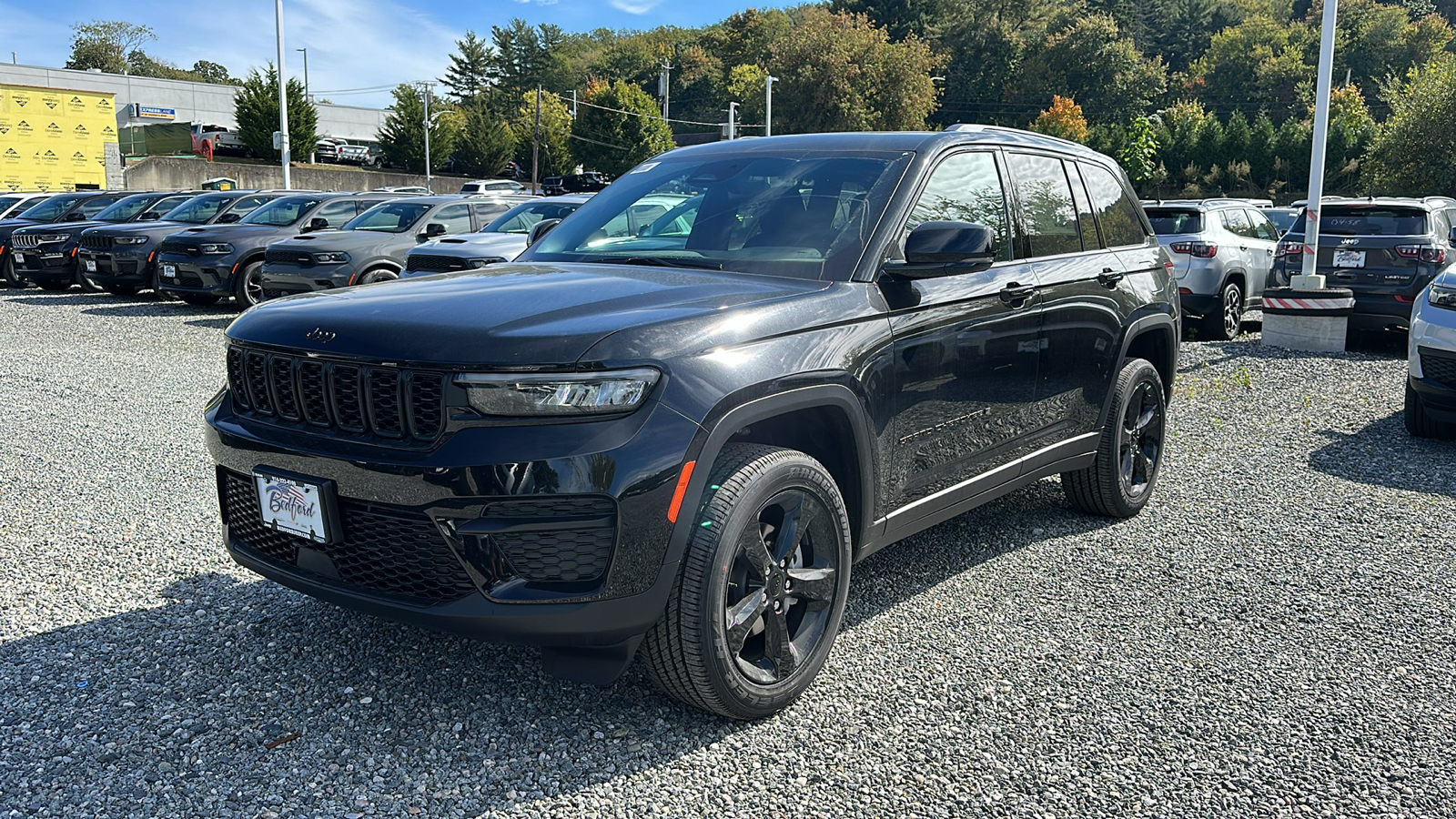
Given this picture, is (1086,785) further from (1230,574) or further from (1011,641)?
(1230,574)

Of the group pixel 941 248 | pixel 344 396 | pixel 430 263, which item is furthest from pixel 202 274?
pixel 941 248

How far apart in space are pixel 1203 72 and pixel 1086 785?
115 m

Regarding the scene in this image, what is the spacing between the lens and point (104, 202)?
22.4 metres

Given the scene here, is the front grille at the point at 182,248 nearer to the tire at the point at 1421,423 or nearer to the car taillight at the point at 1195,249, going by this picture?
the car taillight at the point at 1195,249

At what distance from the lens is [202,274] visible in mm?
14531

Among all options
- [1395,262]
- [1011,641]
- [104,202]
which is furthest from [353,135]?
[1011,641]

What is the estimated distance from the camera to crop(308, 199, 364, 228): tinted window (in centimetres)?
A: 1574

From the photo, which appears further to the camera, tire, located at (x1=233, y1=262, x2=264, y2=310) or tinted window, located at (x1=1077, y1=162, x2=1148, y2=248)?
tire, located at (x1=233, y1=262, x2=264, y2=310)

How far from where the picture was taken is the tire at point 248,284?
14.6 m

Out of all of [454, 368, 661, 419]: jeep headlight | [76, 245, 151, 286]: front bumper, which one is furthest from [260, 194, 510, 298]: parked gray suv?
[454, 368, 661, 419]: jeep headlight

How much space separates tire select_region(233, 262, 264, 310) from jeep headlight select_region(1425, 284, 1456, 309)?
12.9m

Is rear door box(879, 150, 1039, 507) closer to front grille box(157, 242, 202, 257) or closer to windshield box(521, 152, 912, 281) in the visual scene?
windshield box(521, 152, 912, 281)

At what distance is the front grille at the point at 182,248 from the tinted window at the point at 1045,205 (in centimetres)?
1286

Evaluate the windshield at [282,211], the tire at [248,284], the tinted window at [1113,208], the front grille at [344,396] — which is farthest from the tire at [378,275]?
the front grille at [344,396]
